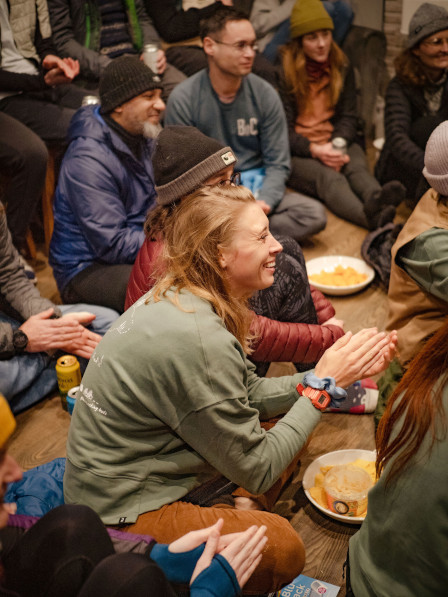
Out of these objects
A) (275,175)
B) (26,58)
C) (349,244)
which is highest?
(26,58)

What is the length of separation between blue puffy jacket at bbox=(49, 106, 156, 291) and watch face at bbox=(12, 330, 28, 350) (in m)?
0.46

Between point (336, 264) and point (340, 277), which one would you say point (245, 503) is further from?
point (336, 264)

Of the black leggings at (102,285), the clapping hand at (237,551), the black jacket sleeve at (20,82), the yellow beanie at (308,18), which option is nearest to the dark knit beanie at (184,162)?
the black leggings at (102,285)

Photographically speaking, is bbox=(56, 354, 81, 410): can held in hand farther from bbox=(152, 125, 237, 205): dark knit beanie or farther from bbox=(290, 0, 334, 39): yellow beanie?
bbox=(290, 0, 334, 39): yellow beanie

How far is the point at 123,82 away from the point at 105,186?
44 cm

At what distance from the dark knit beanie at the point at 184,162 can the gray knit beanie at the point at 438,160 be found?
0.62 m

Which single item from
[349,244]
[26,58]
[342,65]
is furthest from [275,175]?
[26,58]

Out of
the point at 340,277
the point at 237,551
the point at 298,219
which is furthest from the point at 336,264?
the point at 237,551

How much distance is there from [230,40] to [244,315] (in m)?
2.18

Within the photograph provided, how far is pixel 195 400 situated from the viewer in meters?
1.53

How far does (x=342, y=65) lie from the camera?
4238 mm

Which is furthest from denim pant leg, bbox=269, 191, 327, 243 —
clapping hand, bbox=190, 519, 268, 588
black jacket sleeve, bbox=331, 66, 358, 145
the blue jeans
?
clapping hand, bbox=190, 519, 268, 588

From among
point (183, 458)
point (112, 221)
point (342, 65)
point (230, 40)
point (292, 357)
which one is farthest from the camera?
point (342, 65)

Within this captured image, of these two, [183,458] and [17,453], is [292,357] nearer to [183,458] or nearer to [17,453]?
[183,458]
